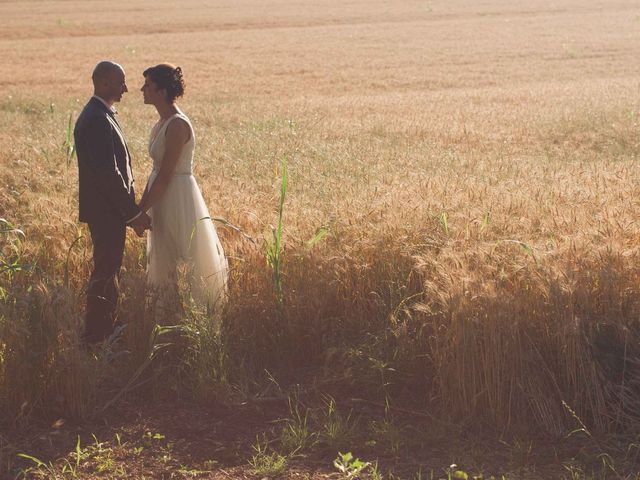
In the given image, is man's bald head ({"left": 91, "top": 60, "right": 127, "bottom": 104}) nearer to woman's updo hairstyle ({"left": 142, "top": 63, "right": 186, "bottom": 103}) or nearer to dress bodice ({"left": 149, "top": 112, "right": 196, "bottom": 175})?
woman's updo hairstyle ({"left": 142, "top": 63, "right": 186, "bottom": 103})

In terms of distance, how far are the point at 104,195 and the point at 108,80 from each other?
0.66 meters

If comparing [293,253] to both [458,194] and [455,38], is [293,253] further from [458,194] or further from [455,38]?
[455,38]

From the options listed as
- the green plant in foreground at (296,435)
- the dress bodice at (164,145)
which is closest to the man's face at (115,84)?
the dress bodice at (164,145)

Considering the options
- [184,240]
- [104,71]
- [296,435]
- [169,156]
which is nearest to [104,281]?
[184,240]

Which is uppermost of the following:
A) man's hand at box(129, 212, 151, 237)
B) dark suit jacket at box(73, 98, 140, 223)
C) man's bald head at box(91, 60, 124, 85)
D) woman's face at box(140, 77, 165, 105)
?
man's bald head at box(91, 60, 124, 85)

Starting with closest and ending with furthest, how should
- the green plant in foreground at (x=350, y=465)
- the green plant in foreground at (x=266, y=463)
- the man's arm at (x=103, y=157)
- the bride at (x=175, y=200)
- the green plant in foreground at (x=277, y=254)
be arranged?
the green plant in foreground at (x=350, y=465), the green plant in foreground at (x=266, y=463), the green plant in foreground at (x=277, y=254), the man's arm at (x=103, y=157), the bride at (x=175, y=200)

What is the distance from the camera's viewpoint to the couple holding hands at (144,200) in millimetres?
5051

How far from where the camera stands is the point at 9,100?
19609 millimetres

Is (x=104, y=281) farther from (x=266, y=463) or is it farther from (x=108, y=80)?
(x=266, y=463)

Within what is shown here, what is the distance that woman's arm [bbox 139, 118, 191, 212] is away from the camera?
16.9 feet

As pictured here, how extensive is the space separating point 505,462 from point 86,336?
250cm

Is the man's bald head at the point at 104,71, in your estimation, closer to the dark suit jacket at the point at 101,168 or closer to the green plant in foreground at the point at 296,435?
the dark suit jacket at the point at 101,168

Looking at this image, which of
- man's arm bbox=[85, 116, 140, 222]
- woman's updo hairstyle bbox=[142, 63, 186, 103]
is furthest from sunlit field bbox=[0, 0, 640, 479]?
woman's updo hairstyle bbox=[142, 63, 186, 103]

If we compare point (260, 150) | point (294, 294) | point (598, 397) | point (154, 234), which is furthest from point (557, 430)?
point (260, 150)
